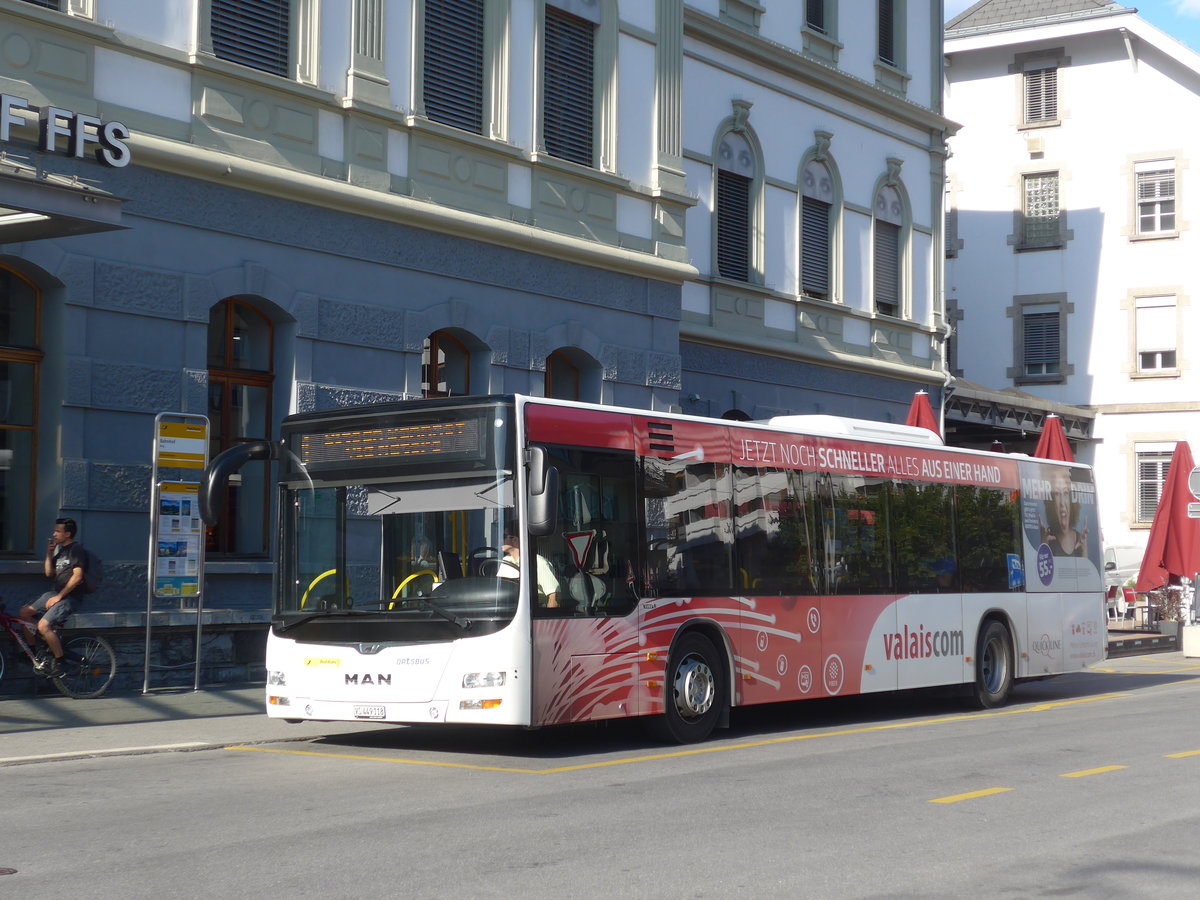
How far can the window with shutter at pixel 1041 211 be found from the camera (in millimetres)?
44781

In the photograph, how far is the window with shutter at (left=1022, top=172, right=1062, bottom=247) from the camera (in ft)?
147

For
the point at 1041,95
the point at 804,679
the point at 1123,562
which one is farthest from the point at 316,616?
the point at 1041,95

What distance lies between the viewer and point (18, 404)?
15297mm

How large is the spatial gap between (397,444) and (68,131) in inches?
183

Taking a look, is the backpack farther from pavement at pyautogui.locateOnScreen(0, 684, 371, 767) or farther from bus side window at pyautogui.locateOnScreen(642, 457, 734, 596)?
bus side window at pyautogui.locateOnScreen(642, 457, 734, 596)

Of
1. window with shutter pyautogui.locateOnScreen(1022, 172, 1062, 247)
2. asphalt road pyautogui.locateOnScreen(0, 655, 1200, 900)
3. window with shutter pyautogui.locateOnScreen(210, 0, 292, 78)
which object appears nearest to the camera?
asphalt road pyautogui.locateOnScreen(0, 655, 1200, 900)

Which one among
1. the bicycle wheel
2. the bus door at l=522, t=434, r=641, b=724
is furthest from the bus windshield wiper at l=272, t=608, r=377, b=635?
the bicycle wheel

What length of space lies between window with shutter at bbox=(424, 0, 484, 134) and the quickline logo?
8.16 m

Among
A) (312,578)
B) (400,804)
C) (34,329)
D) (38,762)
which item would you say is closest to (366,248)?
(34,329)

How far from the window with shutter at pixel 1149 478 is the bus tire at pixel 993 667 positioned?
26902mm

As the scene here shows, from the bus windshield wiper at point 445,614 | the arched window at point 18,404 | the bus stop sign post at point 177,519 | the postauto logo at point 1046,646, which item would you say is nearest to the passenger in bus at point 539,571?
the bus windshield wiper at point 445,614

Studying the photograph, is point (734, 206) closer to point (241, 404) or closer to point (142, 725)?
point (241, 404)

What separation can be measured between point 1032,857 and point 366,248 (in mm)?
12245

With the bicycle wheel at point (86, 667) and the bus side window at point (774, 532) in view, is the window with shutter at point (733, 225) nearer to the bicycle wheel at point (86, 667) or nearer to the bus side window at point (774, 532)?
the bus side window at point (774, 532)
